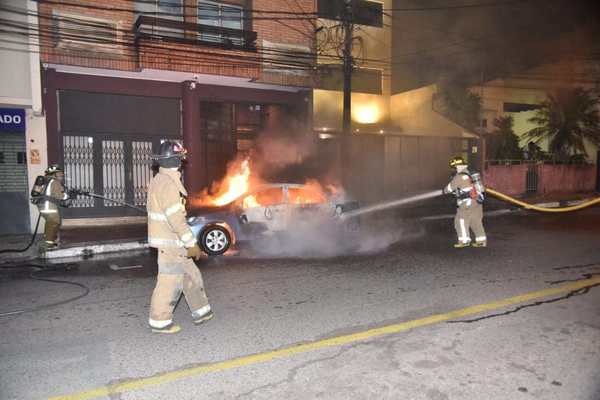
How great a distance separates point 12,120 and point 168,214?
8504 mm

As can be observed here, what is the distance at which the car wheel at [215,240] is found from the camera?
27.1ft

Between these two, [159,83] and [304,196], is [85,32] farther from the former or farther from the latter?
[304,196]

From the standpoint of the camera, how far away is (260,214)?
871 cm

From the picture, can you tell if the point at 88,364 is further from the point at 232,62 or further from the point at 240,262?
the point at 232,62

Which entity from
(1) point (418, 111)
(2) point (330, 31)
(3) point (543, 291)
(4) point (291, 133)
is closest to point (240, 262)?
(3) point (543, 291)

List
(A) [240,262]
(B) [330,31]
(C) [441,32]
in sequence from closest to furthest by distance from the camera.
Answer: (A) [240,262], (C) [441,32], (B) [330,31]

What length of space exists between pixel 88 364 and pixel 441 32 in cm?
1308

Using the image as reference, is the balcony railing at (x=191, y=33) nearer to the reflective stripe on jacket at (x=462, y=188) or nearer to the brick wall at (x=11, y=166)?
the brick wall at (x=11, y=166)

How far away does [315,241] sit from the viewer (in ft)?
30.1

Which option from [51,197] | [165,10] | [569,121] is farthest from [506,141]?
[51,197]

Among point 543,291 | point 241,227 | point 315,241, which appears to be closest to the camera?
point 543,291

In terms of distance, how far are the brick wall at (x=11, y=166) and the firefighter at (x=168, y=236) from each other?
8329 millimetres

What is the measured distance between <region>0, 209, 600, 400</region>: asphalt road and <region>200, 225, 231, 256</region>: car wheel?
795mm

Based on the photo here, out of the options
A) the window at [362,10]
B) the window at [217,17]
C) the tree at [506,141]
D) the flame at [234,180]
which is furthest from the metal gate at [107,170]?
the tree at [506,141]
